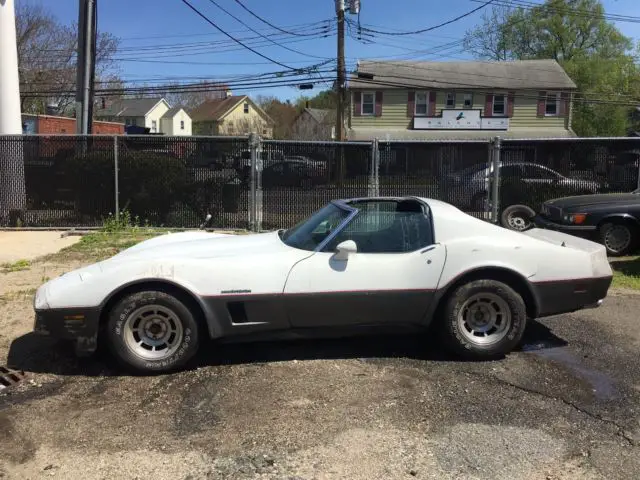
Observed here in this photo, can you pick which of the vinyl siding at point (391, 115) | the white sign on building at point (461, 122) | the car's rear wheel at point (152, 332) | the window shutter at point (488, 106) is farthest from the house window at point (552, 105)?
the car's rear wheel at point (152, 332)

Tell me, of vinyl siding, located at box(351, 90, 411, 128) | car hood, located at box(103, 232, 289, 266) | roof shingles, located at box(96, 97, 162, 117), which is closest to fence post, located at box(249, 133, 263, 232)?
car hood, located at box(103, 232, 289, 266)

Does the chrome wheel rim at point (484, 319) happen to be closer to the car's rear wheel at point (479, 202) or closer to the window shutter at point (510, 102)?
the car's rear wheel at point (479, 202)

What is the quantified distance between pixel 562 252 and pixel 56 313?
12.7 feet

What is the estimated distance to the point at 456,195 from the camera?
11.9m

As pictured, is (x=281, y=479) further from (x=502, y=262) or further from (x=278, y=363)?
(x=502, y=262)

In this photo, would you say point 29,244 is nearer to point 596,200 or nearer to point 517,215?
point 517,215

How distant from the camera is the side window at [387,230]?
4660 millimetres

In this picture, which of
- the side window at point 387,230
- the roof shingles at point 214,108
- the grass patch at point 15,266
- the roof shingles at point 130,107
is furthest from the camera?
the roof shingles at point 130,107

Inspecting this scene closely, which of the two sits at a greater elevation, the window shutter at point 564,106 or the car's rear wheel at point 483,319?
the window shutter at point 564,106

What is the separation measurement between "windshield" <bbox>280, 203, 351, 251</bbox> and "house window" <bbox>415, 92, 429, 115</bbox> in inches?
1291

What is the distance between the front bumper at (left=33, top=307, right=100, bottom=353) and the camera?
13.7 feet

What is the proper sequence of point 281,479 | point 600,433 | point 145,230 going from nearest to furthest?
point 281,479
point 600,433
point 145,230

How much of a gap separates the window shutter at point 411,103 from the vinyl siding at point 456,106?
19cm

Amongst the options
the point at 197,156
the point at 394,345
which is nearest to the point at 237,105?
the point at 197,156
